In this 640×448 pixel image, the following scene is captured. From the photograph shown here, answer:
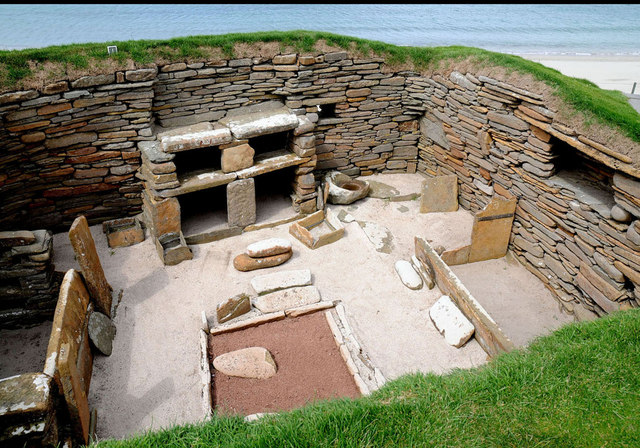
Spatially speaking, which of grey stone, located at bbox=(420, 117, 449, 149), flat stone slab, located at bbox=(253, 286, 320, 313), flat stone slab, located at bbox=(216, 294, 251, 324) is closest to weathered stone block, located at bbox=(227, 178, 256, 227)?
flat stone slab, located at bbox=(253, 286, 320, 313)

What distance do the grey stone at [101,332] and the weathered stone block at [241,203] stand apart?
2.55 meters

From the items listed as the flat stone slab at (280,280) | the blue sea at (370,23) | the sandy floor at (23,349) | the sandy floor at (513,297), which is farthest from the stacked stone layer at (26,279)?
the blue sea at (370,23)

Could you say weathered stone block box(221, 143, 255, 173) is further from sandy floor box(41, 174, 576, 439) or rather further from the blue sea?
the blue sea

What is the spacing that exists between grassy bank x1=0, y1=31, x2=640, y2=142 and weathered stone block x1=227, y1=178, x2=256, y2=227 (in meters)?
2.29

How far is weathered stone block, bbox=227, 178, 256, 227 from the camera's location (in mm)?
7443

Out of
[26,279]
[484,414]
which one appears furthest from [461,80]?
[26,279]

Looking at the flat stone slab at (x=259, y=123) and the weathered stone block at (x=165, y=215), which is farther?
the flat stone slab at (x=259, y=123)

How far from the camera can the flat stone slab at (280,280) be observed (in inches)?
257

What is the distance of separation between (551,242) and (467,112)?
2.62 metres

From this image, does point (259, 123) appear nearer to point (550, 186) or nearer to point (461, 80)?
point (461, 80)

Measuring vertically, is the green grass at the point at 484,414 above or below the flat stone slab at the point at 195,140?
below

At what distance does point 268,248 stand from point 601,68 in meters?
21.3

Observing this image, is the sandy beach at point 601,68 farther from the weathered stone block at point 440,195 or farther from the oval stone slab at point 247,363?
the oval stone slab at point 247,363

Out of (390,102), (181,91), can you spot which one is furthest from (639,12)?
(181,91)
